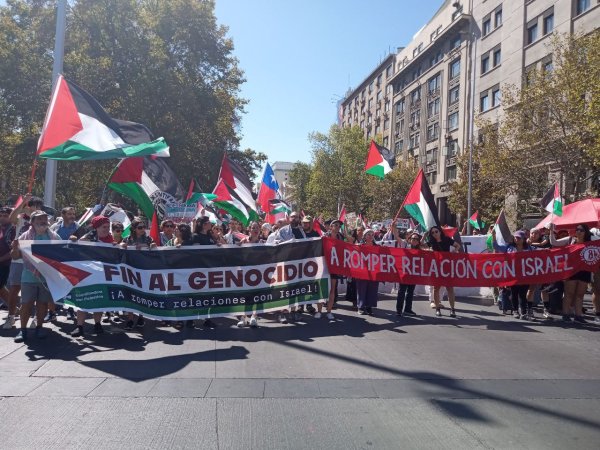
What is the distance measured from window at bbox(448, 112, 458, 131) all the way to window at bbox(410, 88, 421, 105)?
883 centimetres

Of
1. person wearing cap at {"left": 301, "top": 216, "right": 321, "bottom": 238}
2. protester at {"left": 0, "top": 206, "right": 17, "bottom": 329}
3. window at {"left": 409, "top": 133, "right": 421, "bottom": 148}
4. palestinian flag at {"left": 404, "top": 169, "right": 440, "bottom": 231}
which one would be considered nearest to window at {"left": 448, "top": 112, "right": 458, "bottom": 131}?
window at {"left": 409, "top": 133, "right": 421, "bottom": 148}

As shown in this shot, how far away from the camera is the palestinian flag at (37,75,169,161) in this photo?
7895 mm

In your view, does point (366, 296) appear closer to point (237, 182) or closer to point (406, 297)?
point (406, 297)

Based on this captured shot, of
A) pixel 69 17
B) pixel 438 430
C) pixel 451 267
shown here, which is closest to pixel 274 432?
pixel 438 430

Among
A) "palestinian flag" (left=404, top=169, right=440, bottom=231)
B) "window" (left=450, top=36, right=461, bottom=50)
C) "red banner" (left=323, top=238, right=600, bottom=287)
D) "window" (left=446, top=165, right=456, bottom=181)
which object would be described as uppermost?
"window" (left=450, top=36, right=461, bottom=50)

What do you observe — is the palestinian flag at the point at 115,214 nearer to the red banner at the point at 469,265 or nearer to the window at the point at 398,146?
the red banner at the point at 469,265

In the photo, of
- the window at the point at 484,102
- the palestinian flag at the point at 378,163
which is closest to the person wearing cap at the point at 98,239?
the palestinian flag at the point at 378,163

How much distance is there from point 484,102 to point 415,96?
1799 centimetres

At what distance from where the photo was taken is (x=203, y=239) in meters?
8.79

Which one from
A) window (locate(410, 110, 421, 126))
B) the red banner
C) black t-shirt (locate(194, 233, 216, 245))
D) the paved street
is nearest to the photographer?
the paved street

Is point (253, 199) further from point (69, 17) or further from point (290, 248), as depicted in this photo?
point (69, 17)

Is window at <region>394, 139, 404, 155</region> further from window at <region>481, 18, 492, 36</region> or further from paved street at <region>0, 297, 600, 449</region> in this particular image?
paved street at <region>0, 297, 600, 449</region>

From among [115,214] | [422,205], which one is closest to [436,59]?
[422,205]

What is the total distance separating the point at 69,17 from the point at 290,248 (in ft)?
78.1
